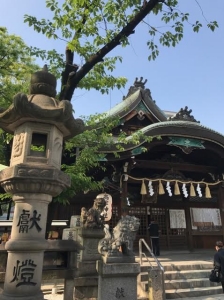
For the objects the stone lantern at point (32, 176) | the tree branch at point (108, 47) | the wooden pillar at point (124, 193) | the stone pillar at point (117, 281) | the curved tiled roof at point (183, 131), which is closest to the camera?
the stone lantern at point (32, 176)

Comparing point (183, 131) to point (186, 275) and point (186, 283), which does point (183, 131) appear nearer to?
point (186, 275)

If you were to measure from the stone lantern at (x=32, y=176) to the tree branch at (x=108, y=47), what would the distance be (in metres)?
2.13

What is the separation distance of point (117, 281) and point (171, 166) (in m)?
9.20

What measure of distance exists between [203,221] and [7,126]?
1408cm

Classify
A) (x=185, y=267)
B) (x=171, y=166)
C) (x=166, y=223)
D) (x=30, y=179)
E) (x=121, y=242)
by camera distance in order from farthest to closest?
(x=166, y=223), (x=171, y=166), (x=185, y=267), (x=121, y=242), (x=30, y=179)

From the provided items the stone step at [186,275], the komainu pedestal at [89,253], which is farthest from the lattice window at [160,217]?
the komainu pedestal at [89,253]

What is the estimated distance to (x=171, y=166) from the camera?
14867 millimetres

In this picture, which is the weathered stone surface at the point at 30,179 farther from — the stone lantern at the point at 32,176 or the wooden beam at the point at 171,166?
the wooden beam at the point at 171,166

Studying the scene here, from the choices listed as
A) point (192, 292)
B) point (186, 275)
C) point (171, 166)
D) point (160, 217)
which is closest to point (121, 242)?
point (192, 292)

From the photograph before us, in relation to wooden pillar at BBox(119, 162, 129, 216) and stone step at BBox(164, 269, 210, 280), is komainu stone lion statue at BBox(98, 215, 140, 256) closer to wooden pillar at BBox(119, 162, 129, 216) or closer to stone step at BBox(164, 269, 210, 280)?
stone step at BBox(164, 269, 210, 280)

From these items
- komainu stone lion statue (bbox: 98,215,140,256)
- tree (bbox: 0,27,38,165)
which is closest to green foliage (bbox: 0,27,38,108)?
tree (bbox: 0,27,38,165)

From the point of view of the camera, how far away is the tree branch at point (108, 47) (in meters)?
6.23

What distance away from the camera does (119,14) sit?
6836 millimetres

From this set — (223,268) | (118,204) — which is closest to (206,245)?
(118,204)
